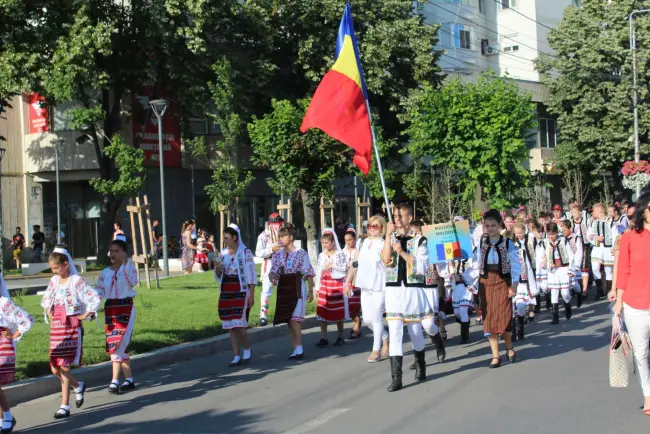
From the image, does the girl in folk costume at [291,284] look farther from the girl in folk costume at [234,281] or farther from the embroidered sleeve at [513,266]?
the embroidered sleeve at [513,266]

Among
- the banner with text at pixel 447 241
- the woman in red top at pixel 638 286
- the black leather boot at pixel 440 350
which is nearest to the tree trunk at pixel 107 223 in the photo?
the black leather boot at pixel 440 350

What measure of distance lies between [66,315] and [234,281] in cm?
309

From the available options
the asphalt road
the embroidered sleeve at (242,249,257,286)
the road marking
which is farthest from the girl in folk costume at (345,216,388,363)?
the road marking

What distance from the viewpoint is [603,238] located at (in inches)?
753

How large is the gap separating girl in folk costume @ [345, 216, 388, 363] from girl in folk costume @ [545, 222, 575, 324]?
4508 mm

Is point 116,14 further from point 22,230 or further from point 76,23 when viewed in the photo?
point 22,230

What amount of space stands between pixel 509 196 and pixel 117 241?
17519mm

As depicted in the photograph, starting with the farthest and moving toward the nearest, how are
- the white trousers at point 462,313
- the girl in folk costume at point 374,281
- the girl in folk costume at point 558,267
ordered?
the girl in folk costume at point 558,267 → the white trousers at point 462,313 → the girl in folk costume at point 374,281

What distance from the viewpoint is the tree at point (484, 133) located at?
970 inches

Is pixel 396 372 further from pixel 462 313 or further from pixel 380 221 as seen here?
pixel 462 313

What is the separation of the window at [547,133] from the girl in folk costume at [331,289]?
1559 inches

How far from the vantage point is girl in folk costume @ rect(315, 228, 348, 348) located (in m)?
13.3

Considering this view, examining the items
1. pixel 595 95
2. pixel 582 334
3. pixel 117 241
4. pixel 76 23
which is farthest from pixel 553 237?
pixel 595 95

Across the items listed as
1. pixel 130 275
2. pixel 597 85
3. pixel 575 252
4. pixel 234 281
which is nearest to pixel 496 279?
pixel 234 281
